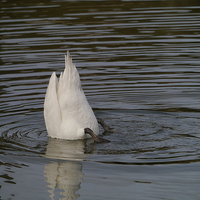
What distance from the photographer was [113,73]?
37.6 feet

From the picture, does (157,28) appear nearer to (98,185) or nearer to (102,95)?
(102,95)

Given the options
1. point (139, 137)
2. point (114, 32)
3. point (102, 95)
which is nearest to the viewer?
point (139, 137)

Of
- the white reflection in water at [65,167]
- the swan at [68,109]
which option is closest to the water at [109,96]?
the white reflection in water at [65,167]

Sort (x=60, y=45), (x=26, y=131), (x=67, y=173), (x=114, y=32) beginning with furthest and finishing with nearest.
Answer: (x=114, y=32) → (x=60, y=45) → (x=26, y=131) → (x=67, y=173)

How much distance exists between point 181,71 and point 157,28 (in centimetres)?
375

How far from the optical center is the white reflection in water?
6266mm

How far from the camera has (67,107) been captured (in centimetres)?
763

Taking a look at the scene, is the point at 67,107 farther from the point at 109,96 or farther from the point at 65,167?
the point at 109,96

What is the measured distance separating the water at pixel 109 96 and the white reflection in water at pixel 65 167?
13mm

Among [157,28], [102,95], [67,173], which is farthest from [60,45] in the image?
[67,173]

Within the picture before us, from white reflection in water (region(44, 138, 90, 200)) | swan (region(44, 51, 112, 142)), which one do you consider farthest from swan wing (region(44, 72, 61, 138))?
white reflection in water (region(44, 138, 90, 200))

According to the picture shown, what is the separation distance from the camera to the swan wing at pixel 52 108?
7520 millimetres

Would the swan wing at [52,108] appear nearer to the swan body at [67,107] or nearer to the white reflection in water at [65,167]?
the swan body at [67,107]

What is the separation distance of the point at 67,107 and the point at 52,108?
0.21 metres
